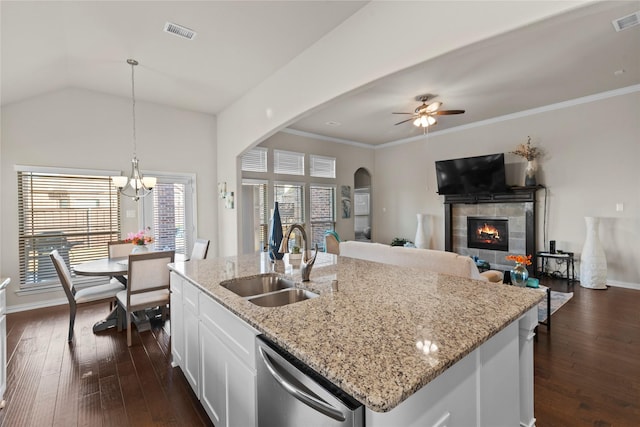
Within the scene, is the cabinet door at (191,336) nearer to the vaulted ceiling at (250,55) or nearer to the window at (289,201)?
the vaulted ceiling at (250,55)

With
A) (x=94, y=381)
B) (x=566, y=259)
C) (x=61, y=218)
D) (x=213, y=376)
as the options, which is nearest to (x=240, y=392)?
(x=213, y=376)

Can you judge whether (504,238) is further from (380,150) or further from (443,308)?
(443,308)

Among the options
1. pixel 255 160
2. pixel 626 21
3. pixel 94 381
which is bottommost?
pixel 94 381

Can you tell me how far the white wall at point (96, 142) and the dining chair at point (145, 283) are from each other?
2.30m

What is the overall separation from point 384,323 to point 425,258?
1.92 m

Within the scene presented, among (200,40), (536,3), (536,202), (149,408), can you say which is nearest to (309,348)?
(149,408)

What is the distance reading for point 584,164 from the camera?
5.04m

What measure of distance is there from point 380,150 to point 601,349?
251 inches

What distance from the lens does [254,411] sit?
4.25ft

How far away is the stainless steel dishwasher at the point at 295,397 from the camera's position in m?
0.84

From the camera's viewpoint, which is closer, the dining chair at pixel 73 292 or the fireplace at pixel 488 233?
the dining chair at pixel 73 292

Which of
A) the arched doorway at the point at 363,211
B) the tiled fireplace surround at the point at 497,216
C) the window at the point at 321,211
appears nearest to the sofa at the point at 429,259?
the tiled fireplace surround at the point at 497,216

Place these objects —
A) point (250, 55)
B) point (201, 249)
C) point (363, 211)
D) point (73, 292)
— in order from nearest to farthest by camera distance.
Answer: point (73, 292) < point (250, 55) < point (201, 249) < point (363, 211)

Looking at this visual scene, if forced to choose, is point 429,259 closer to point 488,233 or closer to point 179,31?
point 179,31
